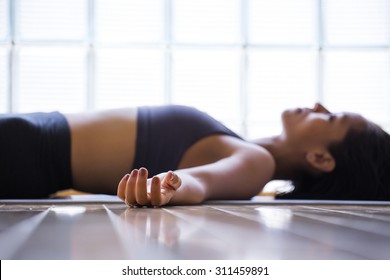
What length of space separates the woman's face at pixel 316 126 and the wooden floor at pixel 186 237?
0.68 meters

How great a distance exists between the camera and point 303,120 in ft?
4.84

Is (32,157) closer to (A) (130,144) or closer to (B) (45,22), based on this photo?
(A) (130,144)

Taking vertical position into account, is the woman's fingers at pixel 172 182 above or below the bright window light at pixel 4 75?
below

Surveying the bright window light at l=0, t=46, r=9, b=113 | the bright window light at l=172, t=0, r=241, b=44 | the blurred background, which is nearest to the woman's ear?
the blurred background

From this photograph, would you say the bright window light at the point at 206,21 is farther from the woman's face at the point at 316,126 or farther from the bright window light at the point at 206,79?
the woman's face at the point at 316,126

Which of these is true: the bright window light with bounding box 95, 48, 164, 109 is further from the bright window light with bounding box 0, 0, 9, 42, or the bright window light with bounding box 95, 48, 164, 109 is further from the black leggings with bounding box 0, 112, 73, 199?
the black leggings with bounding box 0, 112, 73, 199

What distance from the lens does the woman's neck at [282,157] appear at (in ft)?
4.89

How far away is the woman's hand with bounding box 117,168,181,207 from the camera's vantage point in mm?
847

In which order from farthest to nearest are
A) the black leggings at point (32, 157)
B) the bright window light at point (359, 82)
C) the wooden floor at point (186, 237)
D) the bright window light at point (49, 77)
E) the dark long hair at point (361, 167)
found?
the bright window light at point (359, 82)
the bright window light at point (49, 77)
the dark long hair at point (361, 167)
the black leggings at point (32, 157)
the wooden floor at point (186, 237)

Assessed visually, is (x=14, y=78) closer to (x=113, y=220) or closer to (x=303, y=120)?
(x=303, y=120)

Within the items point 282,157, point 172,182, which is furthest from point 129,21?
point 172,182

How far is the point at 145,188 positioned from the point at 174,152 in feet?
1.50

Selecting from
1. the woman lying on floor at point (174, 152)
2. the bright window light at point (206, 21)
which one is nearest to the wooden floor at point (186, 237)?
the woman lying on floor at point (174, 152)

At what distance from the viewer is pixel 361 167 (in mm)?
1438
